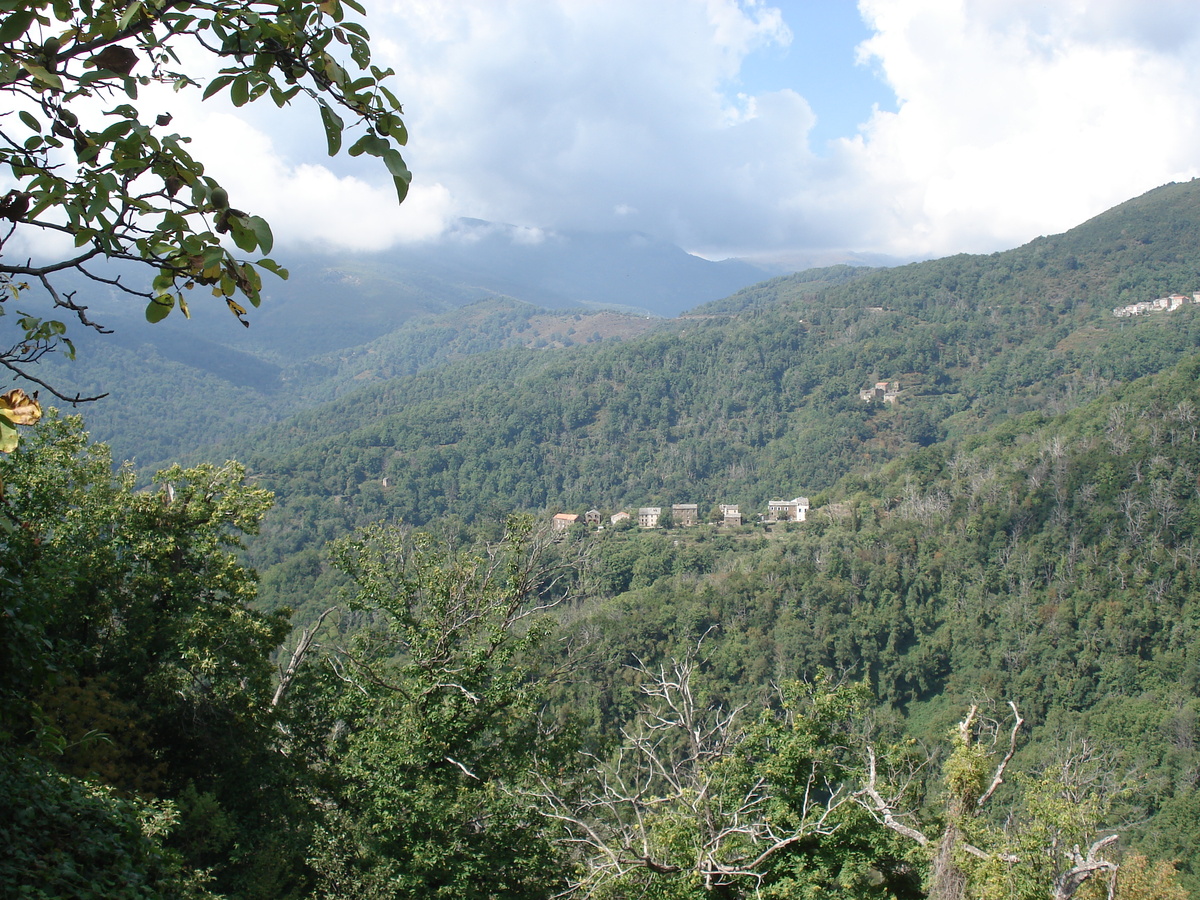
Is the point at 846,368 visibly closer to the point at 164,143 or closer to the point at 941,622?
the point at 941,622

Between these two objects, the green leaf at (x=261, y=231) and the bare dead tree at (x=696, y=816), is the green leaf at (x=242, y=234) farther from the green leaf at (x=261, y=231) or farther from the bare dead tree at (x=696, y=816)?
the bare dead tree at (x=696, y=816)

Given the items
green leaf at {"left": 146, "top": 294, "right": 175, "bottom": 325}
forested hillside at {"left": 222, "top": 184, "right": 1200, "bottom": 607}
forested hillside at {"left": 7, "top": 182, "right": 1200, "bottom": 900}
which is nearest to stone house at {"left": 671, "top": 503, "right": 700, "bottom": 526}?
forested hillside at {"left": 7, "top": 182, "right": 1200, "bottom": 900}

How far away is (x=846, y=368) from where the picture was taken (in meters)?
133

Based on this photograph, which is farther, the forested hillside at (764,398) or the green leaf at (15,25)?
the forested hillside at (764,398)

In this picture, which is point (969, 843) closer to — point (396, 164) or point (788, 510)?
point (396, 164)

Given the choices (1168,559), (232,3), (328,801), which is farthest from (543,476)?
(232,3)

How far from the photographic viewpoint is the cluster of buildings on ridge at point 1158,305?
108 meters

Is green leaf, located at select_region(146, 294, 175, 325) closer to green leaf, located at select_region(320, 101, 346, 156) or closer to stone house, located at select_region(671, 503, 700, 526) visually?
green leaf, located at select_region(320, 101, 346, 156)

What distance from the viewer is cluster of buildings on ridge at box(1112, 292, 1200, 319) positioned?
353ft

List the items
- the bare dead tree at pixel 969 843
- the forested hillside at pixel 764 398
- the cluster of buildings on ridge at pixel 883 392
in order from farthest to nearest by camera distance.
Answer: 1. the cluster of buildings on ridge at pixel 883 392
2. the forested hillside at pixel 764 398
3. the bare dead tree at pixel 969 843

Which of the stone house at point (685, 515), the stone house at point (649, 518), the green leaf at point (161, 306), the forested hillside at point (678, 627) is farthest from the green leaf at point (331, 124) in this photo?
the stone house at point (685, 515)

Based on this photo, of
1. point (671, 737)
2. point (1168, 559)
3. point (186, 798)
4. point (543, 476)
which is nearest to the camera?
point (186, 798)

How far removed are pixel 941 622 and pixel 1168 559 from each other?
15.2 metres

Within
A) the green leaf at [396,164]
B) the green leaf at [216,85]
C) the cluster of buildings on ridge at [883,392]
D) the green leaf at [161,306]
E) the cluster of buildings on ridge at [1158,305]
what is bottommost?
the green leaf at [161,306]
